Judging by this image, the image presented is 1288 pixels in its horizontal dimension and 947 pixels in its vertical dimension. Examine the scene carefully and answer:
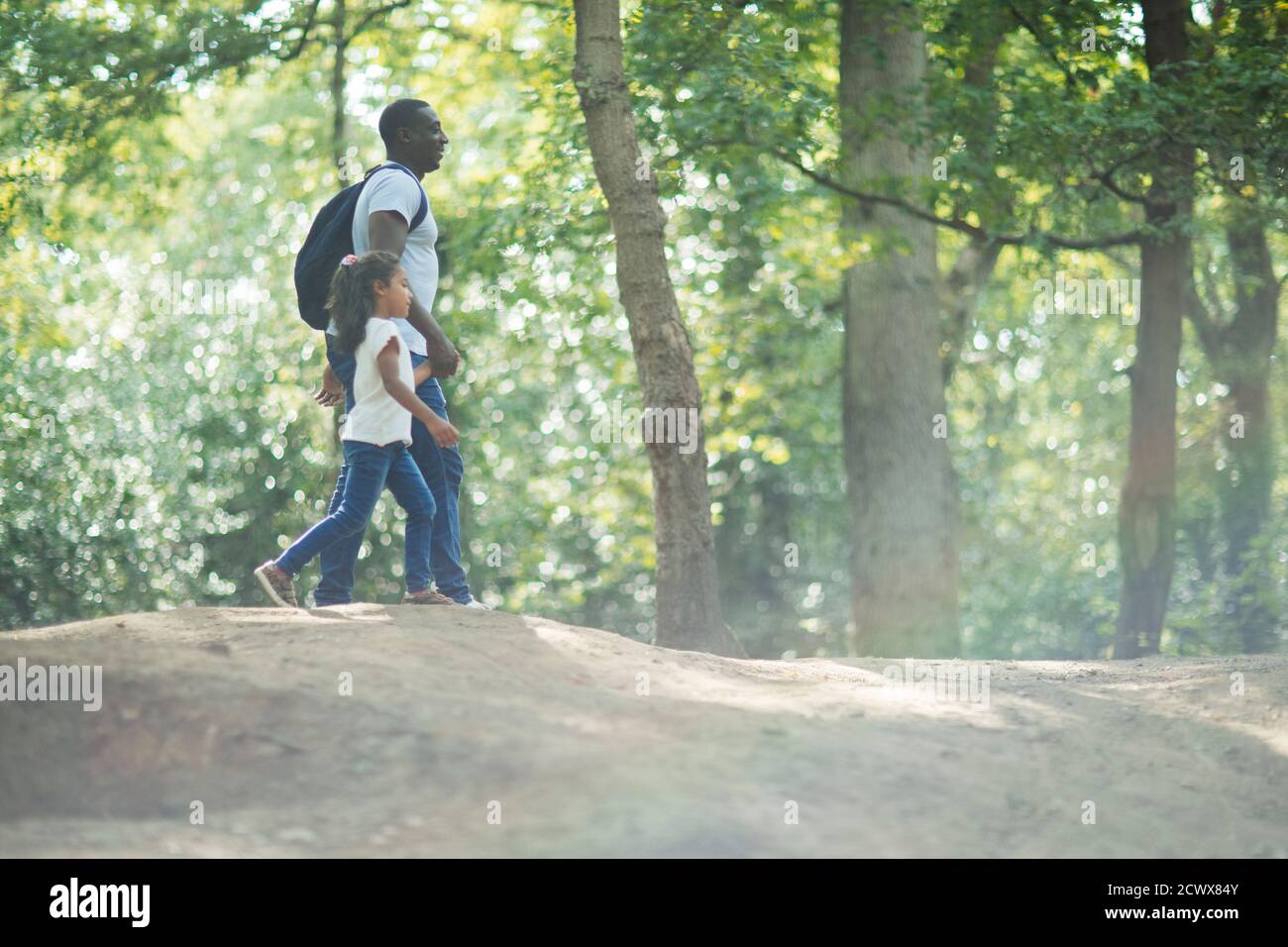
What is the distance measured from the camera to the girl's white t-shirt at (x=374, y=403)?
6.48 meters

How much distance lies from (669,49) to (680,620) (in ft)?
16.2

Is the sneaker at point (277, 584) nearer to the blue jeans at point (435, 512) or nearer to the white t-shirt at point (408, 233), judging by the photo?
the blue jeans at point (435, 512)

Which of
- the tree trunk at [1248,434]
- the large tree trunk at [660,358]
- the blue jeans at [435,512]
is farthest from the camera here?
the tree trunk at [1248,434]

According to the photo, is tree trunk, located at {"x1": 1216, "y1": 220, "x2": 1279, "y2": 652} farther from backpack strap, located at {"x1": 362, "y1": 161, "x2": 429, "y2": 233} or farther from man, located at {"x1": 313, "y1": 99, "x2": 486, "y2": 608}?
backpack strap, located at {"x1": 362, "y1": 161, "x2": 429, "y2": 233}

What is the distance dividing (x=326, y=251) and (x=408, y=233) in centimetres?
44

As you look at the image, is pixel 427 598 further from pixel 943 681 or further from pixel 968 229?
pixel 968 229

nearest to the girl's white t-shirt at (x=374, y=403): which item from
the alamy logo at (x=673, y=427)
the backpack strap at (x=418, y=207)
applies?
the backpack strap at (x=418, y=207)

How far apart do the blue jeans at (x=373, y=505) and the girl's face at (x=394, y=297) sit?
24.4 inches

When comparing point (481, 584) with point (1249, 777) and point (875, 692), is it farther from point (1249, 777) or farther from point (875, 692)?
point (1249, 777)

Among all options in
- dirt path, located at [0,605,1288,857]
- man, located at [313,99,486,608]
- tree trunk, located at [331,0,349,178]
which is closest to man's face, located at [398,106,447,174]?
man, located at [313,99,486,608]

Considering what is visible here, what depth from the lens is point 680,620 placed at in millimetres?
8016

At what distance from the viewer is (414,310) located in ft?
22.0
